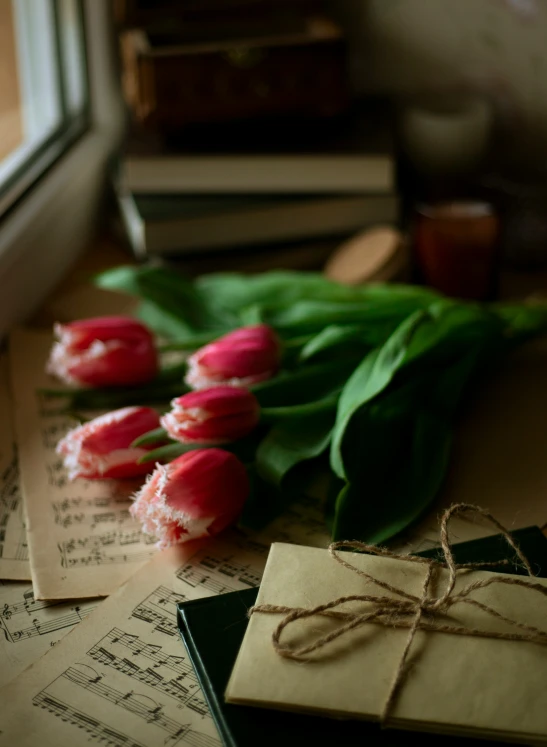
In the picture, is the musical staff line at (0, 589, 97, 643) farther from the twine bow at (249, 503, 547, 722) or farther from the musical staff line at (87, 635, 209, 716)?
the twine bow at (249, 503, 547, 722)

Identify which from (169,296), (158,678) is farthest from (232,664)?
(169,296)

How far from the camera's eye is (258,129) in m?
1.09

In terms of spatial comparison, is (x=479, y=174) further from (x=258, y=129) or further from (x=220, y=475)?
(x=220, y=475)

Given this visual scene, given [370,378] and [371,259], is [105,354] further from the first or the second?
[371,259]

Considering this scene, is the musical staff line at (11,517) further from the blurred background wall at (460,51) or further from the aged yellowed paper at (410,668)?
the blurred background wall at (460,51)

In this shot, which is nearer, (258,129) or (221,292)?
(221,292)

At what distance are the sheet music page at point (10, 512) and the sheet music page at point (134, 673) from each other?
9cm

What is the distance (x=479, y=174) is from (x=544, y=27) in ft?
0.70

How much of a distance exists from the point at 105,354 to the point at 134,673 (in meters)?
0.32

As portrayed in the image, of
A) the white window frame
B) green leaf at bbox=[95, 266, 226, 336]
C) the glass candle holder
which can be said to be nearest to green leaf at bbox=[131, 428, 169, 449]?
green leaf at bbox=[95, 266, 226, 336]

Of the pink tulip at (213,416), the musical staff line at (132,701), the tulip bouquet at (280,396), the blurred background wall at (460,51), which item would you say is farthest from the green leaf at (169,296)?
the blurred background wall at (460,51)

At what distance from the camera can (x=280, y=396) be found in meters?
0.74

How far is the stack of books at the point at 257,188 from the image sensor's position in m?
1.04

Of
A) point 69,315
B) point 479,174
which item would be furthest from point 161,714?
point 479,174
